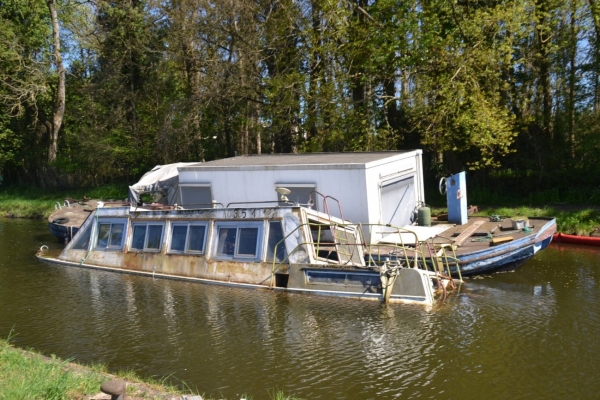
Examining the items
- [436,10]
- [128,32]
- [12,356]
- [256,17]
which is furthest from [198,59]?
[12,356]

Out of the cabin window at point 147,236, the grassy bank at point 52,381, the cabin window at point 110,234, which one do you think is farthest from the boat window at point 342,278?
the cabin window at point 110,234

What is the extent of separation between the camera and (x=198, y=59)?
30281 mm

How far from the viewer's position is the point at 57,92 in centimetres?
3975

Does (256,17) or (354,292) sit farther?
(256,17)

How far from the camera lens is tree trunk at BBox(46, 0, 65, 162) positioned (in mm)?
37281

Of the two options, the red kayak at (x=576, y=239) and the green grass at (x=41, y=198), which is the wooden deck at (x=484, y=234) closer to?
the red kayak at (x=576, y=239)

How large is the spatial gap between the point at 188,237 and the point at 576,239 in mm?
11816

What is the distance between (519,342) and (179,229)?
9.81 metres

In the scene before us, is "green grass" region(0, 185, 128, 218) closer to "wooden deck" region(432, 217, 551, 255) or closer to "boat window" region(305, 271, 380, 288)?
"boat window" region(305, 271, 380, 288)

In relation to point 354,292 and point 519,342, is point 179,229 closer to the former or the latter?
point 354,292

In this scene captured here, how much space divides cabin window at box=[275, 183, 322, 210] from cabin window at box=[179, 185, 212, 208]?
107 inches

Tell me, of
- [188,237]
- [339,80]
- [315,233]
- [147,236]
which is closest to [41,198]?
[339,80]

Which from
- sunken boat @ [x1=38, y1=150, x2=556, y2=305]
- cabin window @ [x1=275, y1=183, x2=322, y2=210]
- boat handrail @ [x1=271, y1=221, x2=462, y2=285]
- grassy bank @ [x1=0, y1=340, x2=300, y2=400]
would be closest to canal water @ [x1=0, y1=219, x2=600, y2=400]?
sunken boat @ [x1=38, y1=150, x2=556, y2=305]

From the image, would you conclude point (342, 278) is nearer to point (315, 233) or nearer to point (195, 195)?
point (315, 233)
